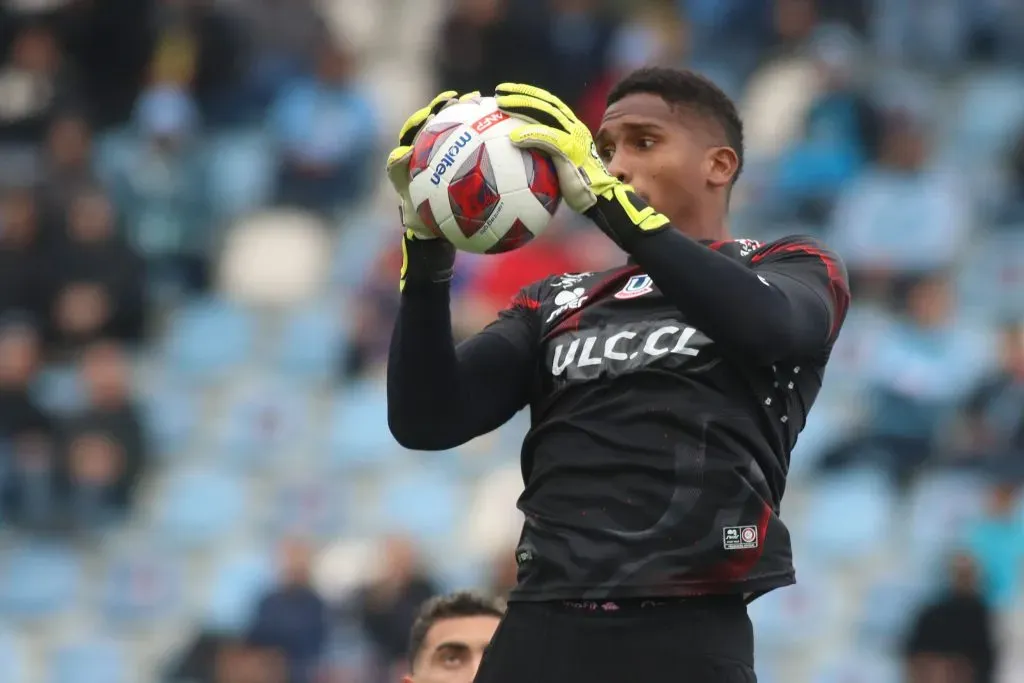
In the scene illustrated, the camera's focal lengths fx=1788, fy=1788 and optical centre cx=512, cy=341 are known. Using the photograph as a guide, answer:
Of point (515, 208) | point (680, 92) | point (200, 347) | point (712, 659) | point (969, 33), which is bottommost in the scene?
point (712, 659)

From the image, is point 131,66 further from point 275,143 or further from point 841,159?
point 841,159

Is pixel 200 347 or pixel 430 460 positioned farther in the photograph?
pixel 200 347

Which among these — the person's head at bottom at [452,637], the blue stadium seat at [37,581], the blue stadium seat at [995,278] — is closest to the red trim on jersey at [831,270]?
the person's head at bottom at [452,637]

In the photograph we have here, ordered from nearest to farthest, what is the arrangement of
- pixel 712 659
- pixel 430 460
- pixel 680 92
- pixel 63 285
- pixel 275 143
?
1. pixel 712 659
2. pixel 680 92
3. pixel 430 460
4. pixel 63 285
5. pixel 275 143

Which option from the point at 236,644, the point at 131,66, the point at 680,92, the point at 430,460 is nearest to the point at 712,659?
the point at 680,92

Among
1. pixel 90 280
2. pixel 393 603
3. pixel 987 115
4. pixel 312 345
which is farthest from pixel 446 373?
pixel 987 115

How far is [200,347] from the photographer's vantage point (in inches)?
481

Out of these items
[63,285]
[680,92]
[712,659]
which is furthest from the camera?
[63,285]

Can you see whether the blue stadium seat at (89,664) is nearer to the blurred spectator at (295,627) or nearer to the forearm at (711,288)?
the blurred spectator at (295,627)

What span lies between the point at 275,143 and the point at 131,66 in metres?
1.43

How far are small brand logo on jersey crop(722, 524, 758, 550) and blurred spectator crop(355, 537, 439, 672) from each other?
19.7 feet

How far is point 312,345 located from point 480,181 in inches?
340

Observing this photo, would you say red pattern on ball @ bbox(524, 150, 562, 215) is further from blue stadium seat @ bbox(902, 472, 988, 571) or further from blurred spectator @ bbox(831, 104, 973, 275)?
blurred spectator @ bbox(831, 104, 973, 275)

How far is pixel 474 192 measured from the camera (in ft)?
11.6
